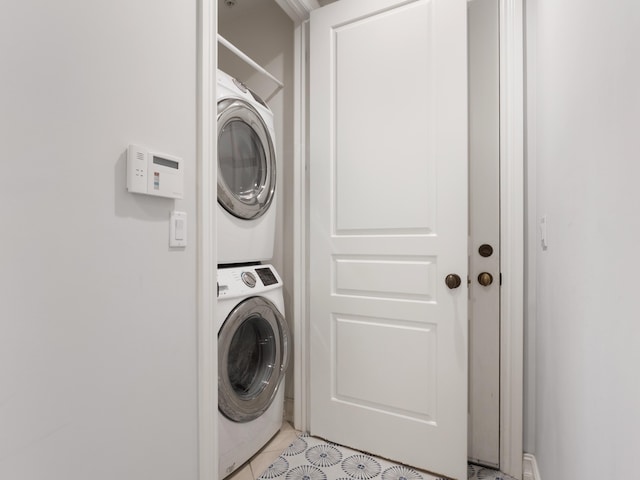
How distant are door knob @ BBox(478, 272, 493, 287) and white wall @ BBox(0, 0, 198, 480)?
127 cm

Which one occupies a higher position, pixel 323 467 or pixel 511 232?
pixel 511 232

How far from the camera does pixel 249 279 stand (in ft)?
5.33

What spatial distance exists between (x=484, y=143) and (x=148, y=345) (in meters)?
1.60

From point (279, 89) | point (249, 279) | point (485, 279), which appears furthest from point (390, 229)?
point (279, 89)

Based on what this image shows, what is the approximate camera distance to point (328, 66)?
181 cm

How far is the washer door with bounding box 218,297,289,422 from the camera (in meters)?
1.45

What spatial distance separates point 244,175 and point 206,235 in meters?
0.66

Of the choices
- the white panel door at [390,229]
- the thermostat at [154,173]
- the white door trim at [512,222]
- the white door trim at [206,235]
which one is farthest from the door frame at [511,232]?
the thermostat at [154,173]

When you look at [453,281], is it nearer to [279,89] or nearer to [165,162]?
[165,162]

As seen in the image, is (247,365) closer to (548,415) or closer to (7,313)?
(7,313)

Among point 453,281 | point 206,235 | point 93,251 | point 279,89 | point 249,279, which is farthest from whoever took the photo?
point 279,89

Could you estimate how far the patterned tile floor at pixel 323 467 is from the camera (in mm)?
1551

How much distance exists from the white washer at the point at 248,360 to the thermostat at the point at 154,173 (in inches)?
21.1

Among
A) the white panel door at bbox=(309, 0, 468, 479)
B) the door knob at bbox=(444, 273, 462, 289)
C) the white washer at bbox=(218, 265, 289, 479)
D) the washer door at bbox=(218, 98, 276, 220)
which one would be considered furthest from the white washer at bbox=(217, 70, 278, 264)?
the door knob at bbox=(444, 273, 462, 289)
